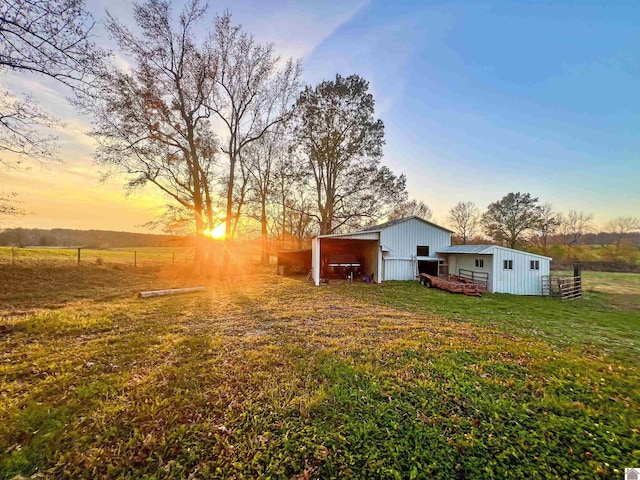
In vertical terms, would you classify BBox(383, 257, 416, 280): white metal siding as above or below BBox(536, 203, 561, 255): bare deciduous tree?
below

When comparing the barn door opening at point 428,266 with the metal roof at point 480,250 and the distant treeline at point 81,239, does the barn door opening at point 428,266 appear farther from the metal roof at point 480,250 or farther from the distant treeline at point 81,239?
the distant treeline at point 81,239

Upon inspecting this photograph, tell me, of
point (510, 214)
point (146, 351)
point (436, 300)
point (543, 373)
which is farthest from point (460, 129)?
point (510, 214)

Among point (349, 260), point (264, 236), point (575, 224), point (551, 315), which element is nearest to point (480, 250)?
point (551, 315)

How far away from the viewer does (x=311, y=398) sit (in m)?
3.20

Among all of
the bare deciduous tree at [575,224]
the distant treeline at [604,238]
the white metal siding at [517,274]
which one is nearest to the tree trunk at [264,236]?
the white metal siding at [517,274]

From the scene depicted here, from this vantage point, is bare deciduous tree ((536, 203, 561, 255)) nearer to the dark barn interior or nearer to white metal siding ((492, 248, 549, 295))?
white metal siding ((492, 248, 549, 295))

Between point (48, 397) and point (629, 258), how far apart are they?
45.8 metres

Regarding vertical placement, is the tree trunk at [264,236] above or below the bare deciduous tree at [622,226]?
below

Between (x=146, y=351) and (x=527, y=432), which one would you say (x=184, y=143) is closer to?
(x=146, y=351)

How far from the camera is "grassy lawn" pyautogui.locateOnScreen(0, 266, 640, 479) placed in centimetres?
228

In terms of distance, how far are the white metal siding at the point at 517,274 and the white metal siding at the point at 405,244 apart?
3.54 m

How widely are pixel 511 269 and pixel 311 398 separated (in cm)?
1528

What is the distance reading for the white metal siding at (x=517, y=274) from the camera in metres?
13.6

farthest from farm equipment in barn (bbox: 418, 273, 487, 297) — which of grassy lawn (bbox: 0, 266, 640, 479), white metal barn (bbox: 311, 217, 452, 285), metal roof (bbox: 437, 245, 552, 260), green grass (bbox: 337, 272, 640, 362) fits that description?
grassy lawn (bbox: 0, 266, 640, 479)
